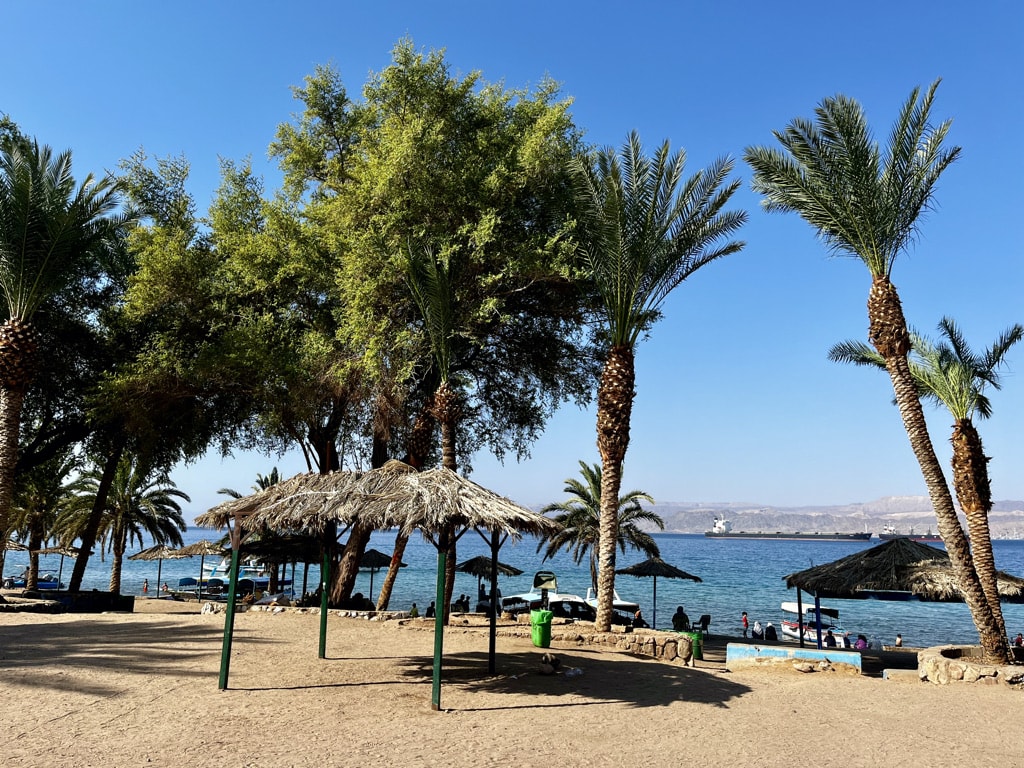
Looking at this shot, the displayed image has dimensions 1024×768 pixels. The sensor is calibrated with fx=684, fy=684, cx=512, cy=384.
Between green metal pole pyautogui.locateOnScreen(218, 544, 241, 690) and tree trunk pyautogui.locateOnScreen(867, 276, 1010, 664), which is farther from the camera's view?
tree trunk pyautogui.locateOnScreen(867, 276, 1010, 664)

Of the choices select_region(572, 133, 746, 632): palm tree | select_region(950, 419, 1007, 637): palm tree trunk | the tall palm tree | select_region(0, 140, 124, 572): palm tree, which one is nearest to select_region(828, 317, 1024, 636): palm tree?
select_region(950, 419, 1007, 637): palm tree trunk

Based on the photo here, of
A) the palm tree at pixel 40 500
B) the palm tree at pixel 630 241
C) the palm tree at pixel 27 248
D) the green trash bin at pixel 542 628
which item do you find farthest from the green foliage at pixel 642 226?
the palm tree at pixel 40 500

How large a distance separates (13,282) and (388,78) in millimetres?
11886

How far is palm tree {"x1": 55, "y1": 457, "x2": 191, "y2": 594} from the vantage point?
32875 mm

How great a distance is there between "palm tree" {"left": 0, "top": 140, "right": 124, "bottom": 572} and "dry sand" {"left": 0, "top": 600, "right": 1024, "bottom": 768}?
6474 mm

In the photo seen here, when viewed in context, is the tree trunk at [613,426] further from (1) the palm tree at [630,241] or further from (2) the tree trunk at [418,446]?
(2) the tree trunk at [418,446]

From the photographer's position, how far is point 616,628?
1653 cm

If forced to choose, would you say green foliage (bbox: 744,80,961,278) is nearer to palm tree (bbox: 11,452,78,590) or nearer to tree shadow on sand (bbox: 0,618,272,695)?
tree shadow on sand (bbox: 0,618,272,695)

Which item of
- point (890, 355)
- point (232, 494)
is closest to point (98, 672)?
point (890, 355)

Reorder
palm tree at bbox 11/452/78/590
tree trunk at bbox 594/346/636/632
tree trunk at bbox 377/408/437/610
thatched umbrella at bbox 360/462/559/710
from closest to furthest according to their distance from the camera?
thatched umbrella at bbox 360/462/559/710
tree trunk at bbox 594/346/636/632
tree trunk at bbox 377/408/437/610
palm tree at bbox 11/452/78/590

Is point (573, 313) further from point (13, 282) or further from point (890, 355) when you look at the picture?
point (13, 282)

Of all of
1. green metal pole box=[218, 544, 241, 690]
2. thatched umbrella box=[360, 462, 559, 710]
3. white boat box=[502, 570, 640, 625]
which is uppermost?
thatched umbrella box=[360, 462, 559, 710]

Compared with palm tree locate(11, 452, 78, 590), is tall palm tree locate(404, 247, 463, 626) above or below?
above

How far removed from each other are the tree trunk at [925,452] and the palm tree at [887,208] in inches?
0.8
